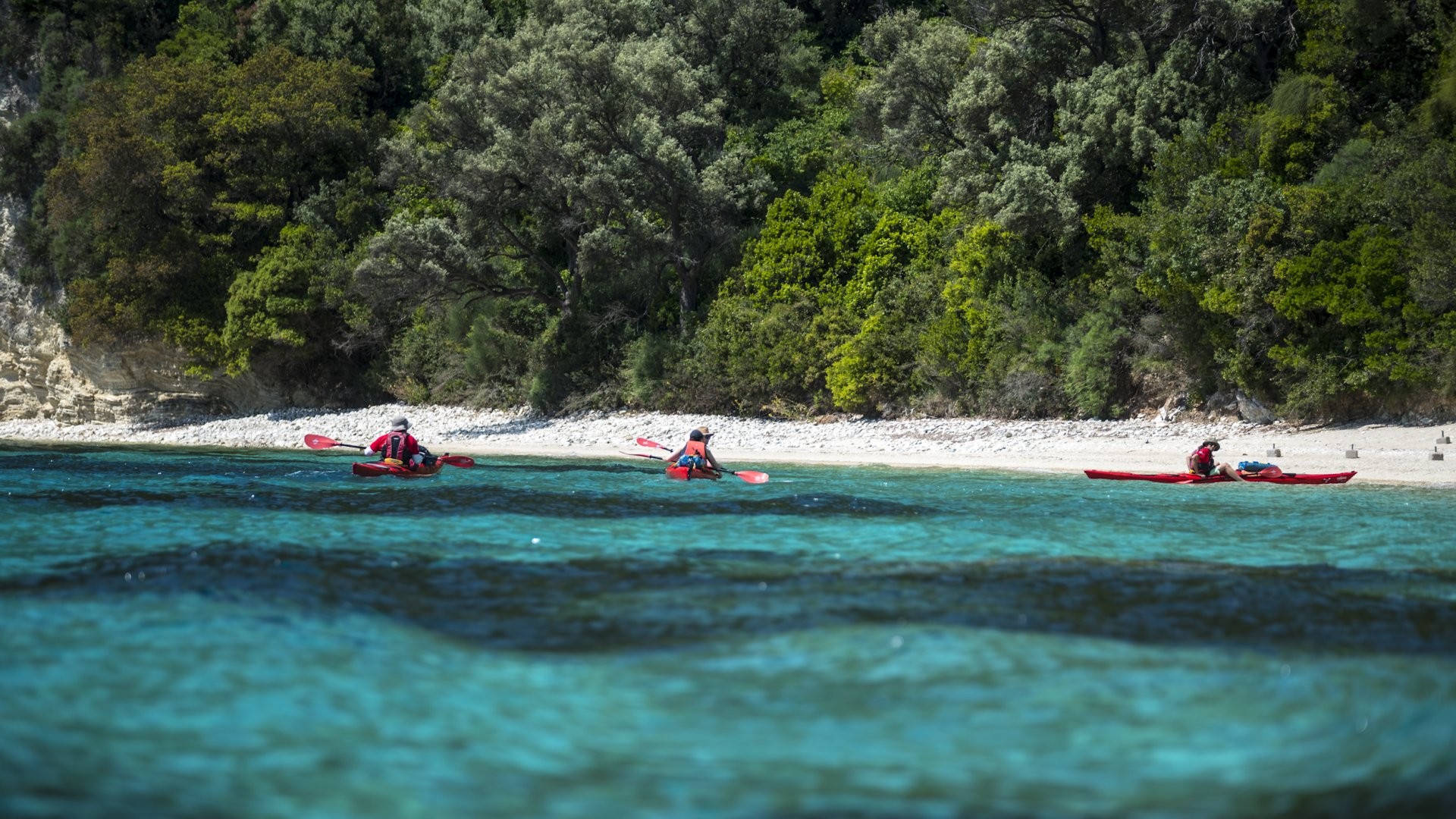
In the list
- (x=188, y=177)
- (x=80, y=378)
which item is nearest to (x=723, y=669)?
(x=188, y=177)

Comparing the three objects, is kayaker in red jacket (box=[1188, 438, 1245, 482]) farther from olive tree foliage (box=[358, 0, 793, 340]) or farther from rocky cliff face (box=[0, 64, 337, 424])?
rocky cliff face (box=[0, 64, 337, 424])

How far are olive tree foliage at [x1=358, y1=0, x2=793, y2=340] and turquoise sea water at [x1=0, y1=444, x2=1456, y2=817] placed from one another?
20.1 m

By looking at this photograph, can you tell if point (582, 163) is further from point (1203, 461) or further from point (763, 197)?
→ point (1203, 461)

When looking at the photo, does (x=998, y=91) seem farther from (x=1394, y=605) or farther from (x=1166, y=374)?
(x=1394, y=605)

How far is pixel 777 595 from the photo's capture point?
30.8 ft

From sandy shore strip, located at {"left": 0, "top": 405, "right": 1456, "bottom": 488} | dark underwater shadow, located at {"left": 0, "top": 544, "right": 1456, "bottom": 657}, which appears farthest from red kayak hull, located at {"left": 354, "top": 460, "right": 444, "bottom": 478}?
dark underwater shadow, located at {"left": 0, "top": 544, "right": 1456, "bottom": 657}

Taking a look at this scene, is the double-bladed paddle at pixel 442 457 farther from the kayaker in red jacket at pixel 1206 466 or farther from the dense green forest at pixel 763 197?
the kayaker in red jacket at pixel 1206 466

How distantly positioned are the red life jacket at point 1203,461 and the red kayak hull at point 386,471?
1297cm

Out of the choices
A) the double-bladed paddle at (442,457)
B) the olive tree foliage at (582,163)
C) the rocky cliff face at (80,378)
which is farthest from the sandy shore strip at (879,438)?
the double-bladed paddle at (442,457)

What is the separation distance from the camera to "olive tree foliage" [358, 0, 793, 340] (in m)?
32.4

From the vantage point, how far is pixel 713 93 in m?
37.3

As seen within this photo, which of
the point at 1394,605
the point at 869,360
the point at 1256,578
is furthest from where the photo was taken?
the point at 869,360

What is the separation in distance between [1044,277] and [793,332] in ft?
23.4

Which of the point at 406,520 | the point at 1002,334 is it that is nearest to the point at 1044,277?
the point at 1002,334
